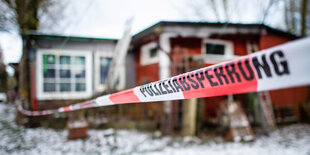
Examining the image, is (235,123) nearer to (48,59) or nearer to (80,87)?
(80,87)

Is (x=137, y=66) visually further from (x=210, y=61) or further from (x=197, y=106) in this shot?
(x=197, y=106)

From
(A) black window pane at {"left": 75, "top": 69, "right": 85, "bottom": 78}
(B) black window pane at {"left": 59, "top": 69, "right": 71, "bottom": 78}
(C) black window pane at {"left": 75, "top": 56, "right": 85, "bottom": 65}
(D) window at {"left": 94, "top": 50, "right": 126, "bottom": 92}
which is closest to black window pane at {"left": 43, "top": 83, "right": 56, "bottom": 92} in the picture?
(B) black window pane at {"left": 59, "top": 69, "right": 71, "bottom": 78}

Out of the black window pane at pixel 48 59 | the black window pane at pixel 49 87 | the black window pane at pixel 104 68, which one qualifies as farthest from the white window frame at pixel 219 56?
the black window pane at pixel 49 87

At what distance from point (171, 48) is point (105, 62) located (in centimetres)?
315

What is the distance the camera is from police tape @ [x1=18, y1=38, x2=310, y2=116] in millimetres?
833

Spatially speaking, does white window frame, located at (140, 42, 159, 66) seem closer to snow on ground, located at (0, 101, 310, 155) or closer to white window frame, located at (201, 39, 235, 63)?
white window frame, located at (201, 39, 235, 63)

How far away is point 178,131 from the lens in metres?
5.04

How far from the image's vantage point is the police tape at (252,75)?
2.73ft

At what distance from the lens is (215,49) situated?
678cm

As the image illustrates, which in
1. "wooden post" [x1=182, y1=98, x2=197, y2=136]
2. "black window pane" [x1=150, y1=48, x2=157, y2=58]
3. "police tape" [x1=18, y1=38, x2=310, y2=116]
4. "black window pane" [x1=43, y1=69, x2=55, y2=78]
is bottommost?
"wooden post" [x1=182, y1=98, x2=197, y2=136]

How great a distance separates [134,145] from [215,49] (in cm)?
491

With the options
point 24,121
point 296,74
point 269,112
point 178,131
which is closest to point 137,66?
point 178,131

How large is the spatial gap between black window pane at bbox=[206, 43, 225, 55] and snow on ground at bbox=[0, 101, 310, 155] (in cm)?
343

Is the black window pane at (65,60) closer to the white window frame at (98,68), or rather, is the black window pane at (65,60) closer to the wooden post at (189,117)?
the white window frame at (98,68)
